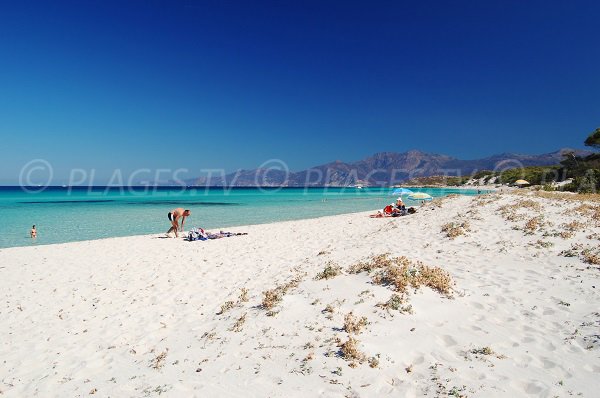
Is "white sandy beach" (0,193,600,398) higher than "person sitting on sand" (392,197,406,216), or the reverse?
"person sitting on sand" (392,197,406,216)

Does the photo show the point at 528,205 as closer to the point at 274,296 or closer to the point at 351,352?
the point at 274,296

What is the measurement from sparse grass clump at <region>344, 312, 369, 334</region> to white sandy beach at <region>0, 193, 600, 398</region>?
0.10m

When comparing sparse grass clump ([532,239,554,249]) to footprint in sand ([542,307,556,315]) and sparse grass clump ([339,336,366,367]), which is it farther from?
sparse grass clump ([339,336,366,367])

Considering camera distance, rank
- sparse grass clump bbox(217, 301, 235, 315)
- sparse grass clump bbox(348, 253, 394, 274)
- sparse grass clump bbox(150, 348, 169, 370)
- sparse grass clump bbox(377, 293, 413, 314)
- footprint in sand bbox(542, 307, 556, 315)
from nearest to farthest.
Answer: sparse grass clump bbox(150, 348, 169, 370)
footprint in sand bbox(542, 307, 556, 315)
sparse grass clump bbox(377, 293, 413, 314)
sparse grass clump bbox(217, 301, 235, 315)
sparse grass clump bbox(348, 253, 394, 274)

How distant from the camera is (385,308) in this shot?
7.22 meters

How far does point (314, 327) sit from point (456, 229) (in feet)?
33.4

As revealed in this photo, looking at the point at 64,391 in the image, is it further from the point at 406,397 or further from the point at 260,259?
the point at 260,259

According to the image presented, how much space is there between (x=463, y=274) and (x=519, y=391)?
16.9ft

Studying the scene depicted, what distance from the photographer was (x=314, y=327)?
6.84m

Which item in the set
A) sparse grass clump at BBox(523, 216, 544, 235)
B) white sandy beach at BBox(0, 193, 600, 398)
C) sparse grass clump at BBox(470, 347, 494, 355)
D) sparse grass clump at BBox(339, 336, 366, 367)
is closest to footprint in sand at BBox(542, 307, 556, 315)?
white sandy beach at BBox(0, 193, 600, 398)

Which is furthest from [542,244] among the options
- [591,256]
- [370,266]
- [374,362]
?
[374,362]

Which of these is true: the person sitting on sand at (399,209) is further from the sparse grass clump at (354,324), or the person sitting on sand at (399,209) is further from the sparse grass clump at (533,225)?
the sparse grass clump at (354,324)

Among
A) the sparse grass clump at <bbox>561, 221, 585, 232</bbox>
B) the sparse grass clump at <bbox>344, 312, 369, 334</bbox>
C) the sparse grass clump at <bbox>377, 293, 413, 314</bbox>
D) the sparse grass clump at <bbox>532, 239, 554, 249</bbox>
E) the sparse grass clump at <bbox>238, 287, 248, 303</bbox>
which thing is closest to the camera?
the sparse grass clump at <bbox>344, 312, 369, 334</bbox>

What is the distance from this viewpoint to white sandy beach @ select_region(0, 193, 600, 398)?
16.9ft
